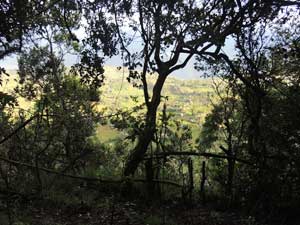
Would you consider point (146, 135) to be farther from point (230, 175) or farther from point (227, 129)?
point (227, 129)

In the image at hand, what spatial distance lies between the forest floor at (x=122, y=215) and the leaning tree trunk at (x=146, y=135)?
30.7 inches

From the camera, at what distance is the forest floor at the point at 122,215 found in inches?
242

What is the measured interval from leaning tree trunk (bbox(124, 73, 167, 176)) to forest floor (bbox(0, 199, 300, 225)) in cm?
78

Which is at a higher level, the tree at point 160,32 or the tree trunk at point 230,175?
the tree at point 160,32

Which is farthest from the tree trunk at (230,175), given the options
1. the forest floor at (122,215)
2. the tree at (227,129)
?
the forest floor at (122,215)

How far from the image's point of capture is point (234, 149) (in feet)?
28.3

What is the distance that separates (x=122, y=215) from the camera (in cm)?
661

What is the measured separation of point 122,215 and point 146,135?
175 cm

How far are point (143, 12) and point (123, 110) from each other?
84.1 inches

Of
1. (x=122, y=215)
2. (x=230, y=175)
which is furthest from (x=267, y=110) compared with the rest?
(x=122, y=215)

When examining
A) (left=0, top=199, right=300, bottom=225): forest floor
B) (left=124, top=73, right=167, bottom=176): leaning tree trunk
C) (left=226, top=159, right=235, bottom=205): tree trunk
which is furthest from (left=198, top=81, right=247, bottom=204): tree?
(left=124, top=73, right=167, bottom=176): leaning tree trunk

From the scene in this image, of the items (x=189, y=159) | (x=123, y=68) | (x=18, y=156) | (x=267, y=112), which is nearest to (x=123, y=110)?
(x=123, y=68)

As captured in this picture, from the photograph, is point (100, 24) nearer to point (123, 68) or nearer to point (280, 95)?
point (123, 68)

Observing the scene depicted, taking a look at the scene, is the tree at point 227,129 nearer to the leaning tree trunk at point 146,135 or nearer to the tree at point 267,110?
the tree at point 267,110
